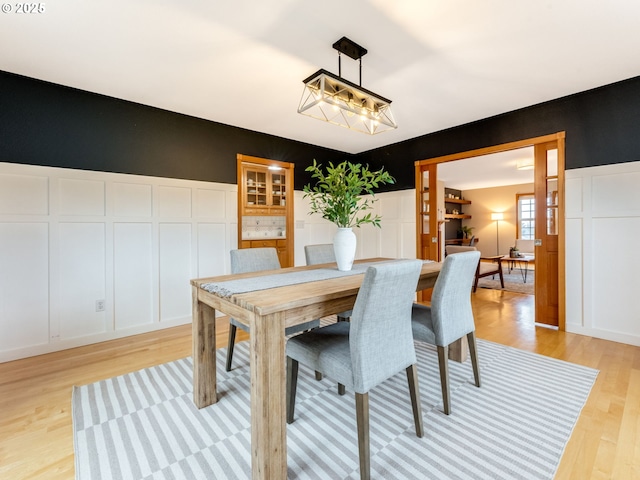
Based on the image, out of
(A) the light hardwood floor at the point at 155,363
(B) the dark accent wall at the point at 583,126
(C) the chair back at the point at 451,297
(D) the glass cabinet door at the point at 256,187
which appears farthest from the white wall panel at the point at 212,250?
(B) the dark accent wall at the point at 583,126

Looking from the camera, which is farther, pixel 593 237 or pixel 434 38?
pixel 593 237

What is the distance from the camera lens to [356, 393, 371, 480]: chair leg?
126 centimetres

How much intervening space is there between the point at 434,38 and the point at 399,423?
2.53m

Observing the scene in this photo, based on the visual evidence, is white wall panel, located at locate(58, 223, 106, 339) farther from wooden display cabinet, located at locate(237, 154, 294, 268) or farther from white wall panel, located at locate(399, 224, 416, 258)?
white wall panel, located at locate(399, 224, 416, 258)

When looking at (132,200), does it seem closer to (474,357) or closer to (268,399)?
(268,399)

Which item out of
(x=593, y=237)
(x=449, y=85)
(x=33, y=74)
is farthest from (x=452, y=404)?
(x=33, y=74)

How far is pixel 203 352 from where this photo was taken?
1.82 metres

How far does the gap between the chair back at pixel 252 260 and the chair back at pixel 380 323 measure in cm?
135

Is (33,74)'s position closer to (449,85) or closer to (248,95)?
(248,95)

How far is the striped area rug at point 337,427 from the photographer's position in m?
1.37

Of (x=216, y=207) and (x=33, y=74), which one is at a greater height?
(x=33, y=74)

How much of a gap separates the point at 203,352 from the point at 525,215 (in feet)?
32.0

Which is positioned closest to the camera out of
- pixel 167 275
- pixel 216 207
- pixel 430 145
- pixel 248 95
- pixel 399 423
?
pixel 399 423

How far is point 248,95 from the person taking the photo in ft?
9.82
